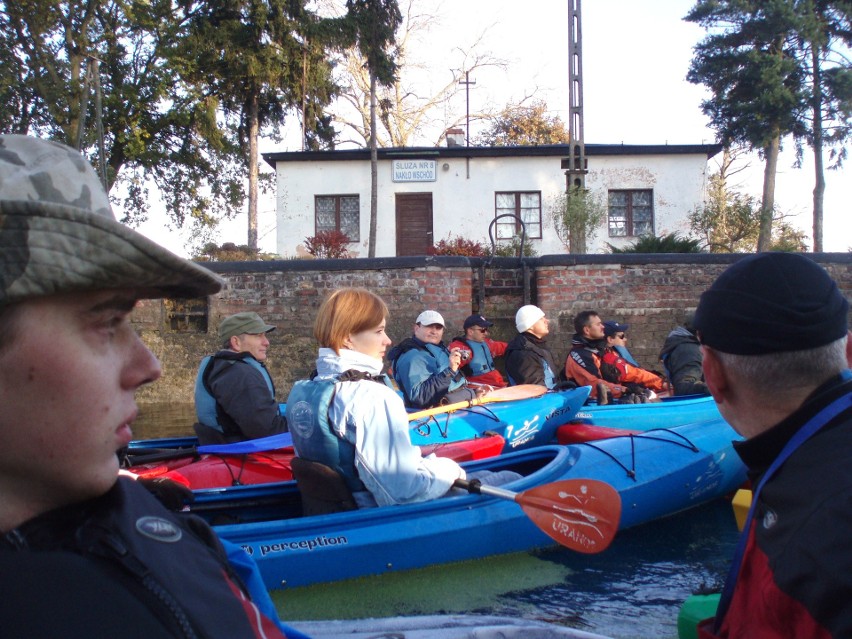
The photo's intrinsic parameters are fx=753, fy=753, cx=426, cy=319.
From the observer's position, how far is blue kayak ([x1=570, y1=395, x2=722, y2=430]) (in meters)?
7.41

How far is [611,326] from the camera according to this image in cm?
863

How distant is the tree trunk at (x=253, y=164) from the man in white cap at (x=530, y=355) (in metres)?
14.1

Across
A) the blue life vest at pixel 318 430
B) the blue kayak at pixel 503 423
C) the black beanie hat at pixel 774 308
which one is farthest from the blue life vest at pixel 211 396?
the black beanie hat at pixel 774 308

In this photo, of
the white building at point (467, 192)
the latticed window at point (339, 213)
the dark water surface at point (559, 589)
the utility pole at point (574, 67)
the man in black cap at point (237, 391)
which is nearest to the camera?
the dark water surface at point (559, 589)

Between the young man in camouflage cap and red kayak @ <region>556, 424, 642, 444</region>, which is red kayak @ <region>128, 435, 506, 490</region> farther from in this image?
the young man in camouflage cap

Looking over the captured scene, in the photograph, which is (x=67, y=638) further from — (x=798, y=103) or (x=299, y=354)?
(x=798, y=103)

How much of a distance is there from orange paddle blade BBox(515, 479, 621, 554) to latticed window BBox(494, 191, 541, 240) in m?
17.5

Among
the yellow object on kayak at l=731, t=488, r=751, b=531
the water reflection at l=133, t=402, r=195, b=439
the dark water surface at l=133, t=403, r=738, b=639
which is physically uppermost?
the yellow object on kayak at l=731, t=488, r=751, b=531

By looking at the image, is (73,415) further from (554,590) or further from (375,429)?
(554,590)

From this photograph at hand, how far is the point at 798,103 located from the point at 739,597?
2113 cm

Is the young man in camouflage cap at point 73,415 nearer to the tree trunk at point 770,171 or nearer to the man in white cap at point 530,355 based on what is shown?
the man in white cap at point 530,355

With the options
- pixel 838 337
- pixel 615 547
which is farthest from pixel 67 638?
pixel 615 547

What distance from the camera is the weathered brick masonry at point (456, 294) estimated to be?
11867 mm

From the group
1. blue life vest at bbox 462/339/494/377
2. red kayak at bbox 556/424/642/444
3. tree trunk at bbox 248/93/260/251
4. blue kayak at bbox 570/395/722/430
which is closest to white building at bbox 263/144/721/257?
tree trunk at bbox 248/93/260/251
